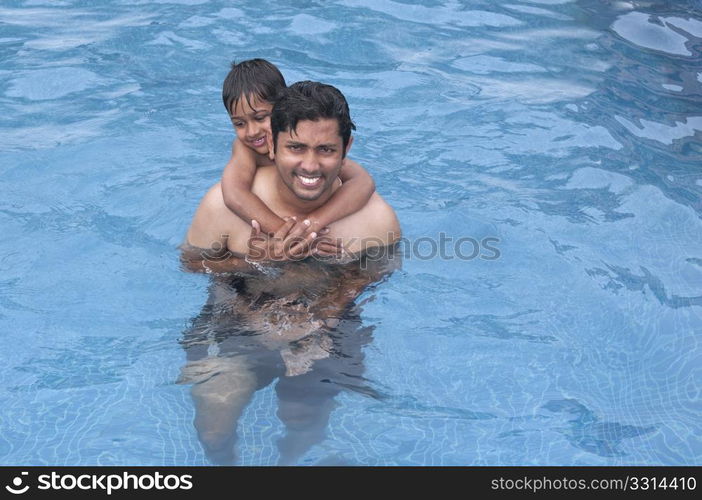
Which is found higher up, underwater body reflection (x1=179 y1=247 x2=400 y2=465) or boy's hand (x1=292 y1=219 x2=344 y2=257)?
boy's hand (x1=292 y1=219 x2=344 y2=257)

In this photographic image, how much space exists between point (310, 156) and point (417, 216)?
1886 millimetres

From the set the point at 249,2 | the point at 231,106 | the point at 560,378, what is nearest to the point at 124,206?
the point at 231,106

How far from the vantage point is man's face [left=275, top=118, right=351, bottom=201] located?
4.37 meters

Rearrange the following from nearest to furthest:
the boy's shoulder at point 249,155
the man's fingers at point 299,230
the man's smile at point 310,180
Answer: the man's smile at point 310,180 < the man's fingers at point 299,230 < the boy's shoulder at point 249,155

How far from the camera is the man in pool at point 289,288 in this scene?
418cm

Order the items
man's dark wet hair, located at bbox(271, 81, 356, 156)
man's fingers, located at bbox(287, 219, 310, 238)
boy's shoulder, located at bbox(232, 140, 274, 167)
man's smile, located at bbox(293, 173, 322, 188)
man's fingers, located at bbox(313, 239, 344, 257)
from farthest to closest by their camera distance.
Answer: boy's shoulder, located at bbox(232, 140, 274, 167) → man's fingers, located at bbox(313, 239, 344, 257) → man's fingers, located at bbox(287, 219, 310, 238) → man's smile, located at bbox(293, 173, 322, 188) → man's dark wet hair, located at bbox(271, 81, 356, 156)

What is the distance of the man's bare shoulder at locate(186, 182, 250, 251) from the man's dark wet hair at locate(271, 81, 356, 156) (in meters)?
0.52

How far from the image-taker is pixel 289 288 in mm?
4680

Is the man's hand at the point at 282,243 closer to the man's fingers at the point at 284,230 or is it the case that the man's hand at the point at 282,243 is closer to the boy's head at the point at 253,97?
the man's fingers at the point at 284,230

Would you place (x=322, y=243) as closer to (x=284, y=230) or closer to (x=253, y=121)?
(x=284, y=230)

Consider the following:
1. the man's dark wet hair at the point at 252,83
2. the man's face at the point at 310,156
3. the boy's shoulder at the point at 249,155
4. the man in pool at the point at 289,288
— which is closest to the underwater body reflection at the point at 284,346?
the man in pool at the point at 289,288

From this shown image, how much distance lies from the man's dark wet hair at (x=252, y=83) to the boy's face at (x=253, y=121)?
0.08 feet

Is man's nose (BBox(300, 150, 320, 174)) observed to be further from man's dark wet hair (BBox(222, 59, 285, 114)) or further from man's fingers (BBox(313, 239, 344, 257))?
man's dark wet hair (BBox(222, 59, 285, 114))

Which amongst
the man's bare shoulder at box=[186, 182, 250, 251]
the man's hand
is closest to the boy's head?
the man's bare shoulder at box=[186, 182, 250, 251]
